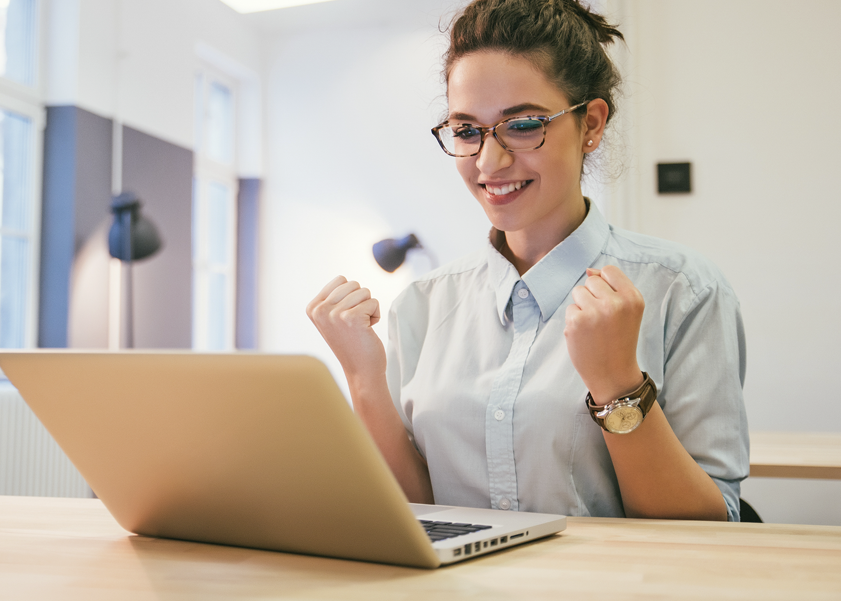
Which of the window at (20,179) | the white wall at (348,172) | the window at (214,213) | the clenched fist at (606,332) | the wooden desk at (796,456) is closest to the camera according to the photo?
the clenched fist at (606,332)

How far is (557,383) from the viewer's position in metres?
0.97

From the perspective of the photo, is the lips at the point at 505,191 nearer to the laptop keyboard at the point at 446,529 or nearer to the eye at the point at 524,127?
the eye at the point at 524,127

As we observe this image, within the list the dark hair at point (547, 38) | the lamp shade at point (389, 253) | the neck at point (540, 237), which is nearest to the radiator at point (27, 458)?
the lamp shade at point (389, 253)

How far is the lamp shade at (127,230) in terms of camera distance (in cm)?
375

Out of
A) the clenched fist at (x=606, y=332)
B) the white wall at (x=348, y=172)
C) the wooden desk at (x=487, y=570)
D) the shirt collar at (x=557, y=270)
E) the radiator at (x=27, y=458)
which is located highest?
the white wall at (x=348, y=172)

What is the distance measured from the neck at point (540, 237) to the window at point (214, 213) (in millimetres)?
4171

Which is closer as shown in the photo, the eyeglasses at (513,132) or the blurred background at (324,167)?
the eyeglasses at (513,132)

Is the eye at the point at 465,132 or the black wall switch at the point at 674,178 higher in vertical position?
the black wall switch at the point at 674,178

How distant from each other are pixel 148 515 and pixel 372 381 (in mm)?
401

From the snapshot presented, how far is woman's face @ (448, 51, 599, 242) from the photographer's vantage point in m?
1.03

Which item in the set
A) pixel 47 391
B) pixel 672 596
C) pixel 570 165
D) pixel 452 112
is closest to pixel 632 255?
pixel 570 165

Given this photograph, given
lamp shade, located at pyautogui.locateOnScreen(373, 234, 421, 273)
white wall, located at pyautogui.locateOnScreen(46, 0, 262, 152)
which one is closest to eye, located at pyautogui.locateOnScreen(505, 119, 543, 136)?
white wall, located at pyautogui.locateOnScreen(46, 0, 262, 152)

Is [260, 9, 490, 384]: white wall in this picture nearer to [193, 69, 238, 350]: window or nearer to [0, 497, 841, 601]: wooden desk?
[193, 69, 238, 350]: window

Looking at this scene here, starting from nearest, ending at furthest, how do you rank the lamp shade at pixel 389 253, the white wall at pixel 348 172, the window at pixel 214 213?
the lamp shade at pixel 389 253
the window at pixel 214 213
the white wall at pixel 348 172
